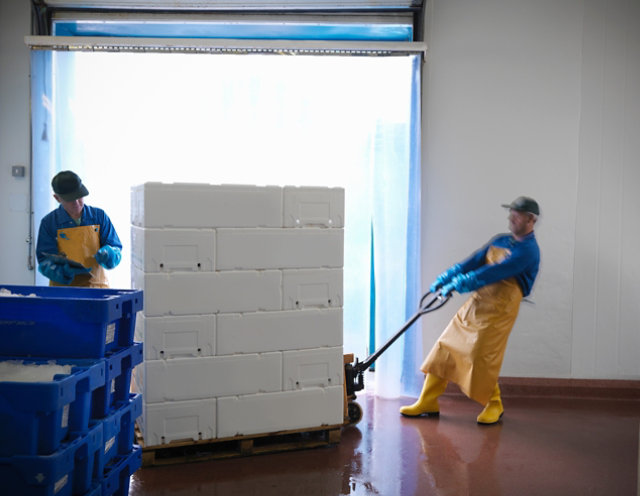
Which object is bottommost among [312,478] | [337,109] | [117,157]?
[312,478]

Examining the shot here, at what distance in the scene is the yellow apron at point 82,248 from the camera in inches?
181

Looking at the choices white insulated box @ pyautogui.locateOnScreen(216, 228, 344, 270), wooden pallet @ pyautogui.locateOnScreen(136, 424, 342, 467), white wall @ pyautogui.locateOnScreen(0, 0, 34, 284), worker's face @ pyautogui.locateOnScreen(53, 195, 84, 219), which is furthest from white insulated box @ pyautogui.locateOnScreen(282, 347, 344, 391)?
white wall @ pyautogui.locateOnScreen(0, 0, 34, 284)

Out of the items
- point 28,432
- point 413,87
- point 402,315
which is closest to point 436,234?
point 402,315

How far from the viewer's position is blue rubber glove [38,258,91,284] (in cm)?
441

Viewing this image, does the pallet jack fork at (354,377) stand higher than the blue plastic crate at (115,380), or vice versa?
the blue plastic crate at (115,380)

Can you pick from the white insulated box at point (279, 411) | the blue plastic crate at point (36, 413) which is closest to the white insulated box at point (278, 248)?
the white insulated box at point (279, 411)

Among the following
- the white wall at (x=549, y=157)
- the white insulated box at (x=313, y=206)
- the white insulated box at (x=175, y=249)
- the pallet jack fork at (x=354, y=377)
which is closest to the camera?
the white insulated box at (x=175, y=249)

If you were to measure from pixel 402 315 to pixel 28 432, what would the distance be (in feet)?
12.3

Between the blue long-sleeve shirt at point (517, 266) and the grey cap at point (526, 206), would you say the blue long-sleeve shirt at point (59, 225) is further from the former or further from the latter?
the grey cap at point (526, 206)

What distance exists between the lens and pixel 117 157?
5.44m

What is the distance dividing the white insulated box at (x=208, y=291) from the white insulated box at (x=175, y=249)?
5 cm

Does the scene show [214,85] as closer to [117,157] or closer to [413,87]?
[117,157]

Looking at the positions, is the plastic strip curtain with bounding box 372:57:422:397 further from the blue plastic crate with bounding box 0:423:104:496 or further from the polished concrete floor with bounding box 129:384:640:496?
the blue plastic crate with bounding box 0:423:104:496

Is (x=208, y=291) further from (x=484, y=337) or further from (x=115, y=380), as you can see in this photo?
(x=484, y=337)
